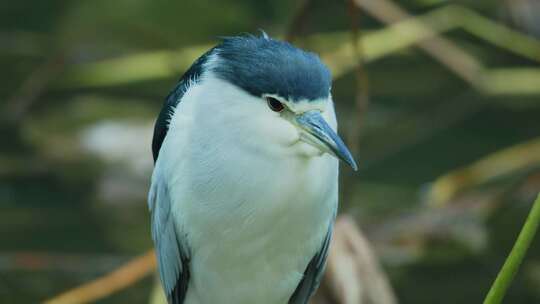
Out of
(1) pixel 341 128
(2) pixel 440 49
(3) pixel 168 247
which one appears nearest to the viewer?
(3) pixel 168 247

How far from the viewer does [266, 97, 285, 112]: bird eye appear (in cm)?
152

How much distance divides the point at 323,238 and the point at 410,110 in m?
2.58

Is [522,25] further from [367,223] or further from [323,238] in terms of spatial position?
[323,238]

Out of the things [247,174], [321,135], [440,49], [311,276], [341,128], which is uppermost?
[321,135]

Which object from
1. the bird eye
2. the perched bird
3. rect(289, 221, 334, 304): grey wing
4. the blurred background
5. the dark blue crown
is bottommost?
the blurred background

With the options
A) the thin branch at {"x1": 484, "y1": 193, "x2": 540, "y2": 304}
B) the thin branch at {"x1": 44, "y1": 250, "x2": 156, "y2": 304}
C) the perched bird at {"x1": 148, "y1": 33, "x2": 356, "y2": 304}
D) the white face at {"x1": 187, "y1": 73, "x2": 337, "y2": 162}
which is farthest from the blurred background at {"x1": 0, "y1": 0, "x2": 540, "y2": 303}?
the thin branch at {"x1": 484, "y1": 193, "x2": 540, "y2": 304}

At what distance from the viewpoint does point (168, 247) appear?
1.81m

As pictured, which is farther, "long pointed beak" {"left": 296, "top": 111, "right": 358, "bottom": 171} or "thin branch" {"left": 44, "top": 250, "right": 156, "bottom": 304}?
"thin branch" {"left": 44, "top": 250, "right": 156, "bottom": 304}

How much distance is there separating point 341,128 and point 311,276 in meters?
2.17

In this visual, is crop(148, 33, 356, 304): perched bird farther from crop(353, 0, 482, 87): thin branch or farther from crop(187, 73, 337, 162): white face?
crop(353, 0, 482, 87): thin branch

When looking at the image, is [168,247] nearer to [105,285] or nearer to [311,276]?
[311,276]

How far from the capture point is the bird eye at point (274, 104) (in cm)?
152

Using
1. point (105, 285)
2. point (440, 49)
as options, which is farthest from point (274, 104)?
point (440, 49)

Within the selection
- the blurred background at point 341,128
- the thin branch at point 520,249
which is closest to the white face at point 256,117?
the thin branch at point 520,249
